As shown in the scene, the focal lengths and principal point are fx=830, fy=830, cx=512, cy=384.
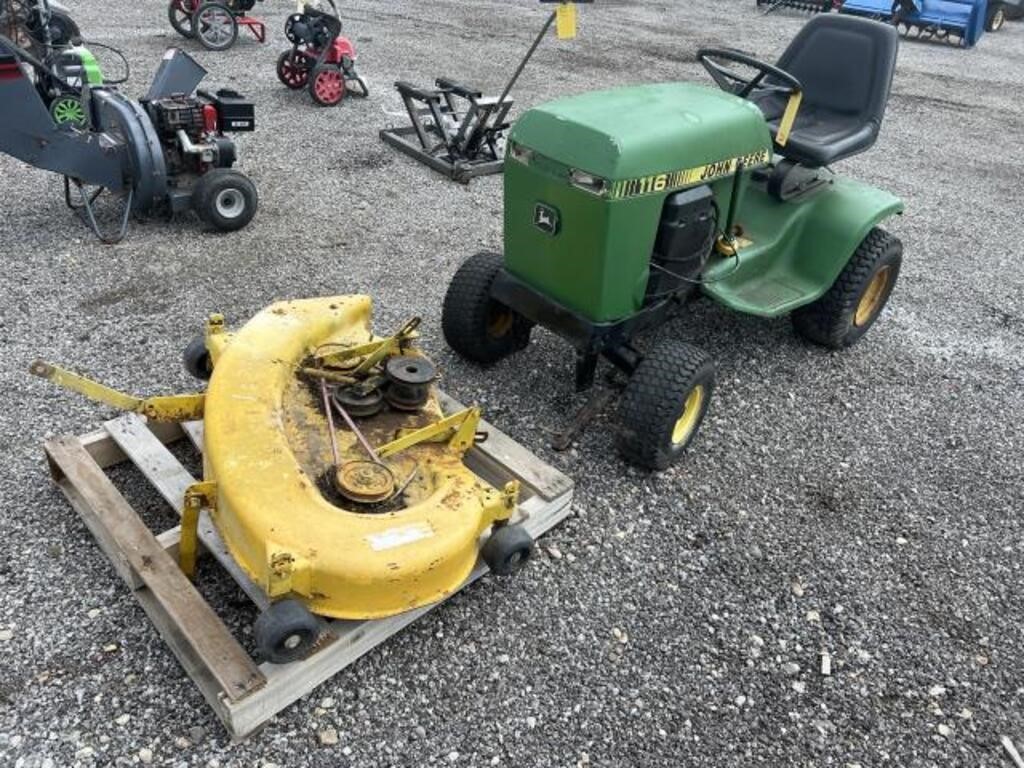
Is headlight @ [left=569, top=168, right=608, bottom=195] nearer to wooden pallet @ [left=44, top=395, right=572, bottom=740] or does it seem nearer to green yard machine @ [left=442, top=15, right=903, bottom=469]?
green yard machine @ [left=442, top=15, right=903, bottom=469]

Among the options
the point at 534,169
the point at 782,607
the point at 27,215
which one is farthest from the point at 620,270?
the point at 27,215

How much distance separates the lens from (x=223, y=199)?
14.3 ft

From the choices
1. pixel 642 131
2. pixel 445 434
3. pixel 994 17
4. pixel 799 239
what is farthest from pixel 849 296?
pixel 994 17

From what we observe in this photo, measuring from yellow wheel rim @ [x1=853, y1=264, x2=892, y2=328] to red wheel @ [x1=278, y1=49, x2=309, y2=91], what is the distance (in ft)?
16.0

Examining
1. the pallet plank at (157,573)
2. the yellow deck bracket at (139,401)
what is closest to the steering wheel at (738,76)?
the yellow deck bracket at (139,401)

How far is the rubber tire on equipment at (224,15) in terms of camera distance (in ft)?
25.5

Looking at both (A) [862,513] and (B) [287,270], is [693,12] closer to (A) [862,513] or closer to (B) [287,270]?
(B) [287,270]

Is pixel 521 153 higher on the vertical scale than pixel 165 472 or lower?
higher

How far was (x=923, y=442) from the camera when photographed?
3.29 metres

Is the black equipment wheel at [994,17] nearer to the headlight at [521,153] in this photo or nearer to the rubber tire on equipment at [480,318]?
the rubber tire on equipment at [480,318]

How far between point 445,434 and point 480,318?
2.74 ft

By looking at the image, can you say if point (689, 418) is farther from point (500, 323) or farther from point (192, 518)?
point (192, 518)

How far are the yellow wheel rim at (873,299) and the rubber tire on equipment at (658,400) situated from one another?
53.2 inches

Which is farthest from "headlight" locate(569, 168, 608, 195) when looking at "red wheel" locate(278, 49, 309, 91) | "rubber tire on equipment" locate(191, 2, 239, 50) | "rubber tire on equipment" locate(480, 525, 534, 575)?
"rubber tire on equipment" locate(191, 2, 239, 50)
